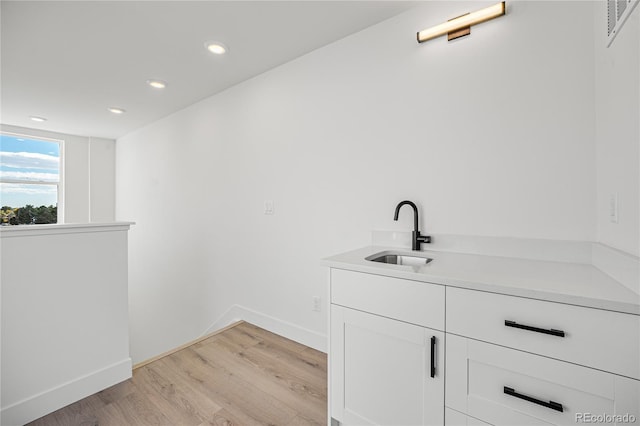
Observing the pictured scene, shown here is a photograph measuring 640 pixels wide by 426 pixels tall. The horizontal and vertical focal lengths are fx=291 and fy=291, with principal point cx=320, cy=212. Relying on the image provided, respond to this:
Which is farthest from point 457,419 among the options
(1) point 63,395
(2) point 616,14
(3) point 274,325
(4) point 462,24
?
(1) point 63,395

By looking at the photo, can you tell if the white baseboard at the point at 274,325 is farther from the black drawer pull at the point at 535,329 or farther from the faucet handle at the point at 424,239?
the black drawer pull at the point at 535,329

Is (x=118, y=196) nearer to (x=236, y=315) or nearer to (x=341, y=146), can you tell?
(x=236, y=315)

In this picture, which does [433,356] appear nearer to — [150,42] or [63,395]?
[63,395]

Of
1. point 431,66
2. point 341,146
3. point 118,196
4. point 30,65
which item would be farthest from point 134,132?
point 431,66

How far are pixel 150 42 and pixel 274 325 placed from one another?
2.54 meters

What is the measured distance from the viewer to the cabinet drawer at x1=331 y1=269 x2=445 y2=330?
118cm

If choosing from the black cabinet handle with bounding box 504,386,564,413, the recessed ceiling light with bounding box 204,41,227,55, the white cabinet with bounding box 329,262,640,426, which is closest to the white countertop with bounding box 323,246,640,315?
the white cabinet with bounding box 329,262,640,426

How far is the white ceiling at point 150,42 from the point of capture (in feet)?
6.13

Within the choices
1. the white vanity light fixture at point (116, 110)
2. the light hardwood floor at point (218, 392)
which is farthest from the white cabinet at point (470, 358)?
the white vanity light fixture at point (116, 110)

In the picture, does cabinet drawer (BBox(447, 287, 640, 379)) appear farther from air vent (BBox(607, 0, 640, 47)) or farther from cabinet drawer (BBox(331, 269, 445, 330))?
air vent (BBox(607, 0, 640, 47))

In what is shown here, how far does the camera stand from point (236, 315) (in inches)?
119

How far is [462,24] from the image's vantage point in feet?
5.41

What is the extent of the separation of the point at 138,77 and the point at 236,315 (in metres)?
2.56

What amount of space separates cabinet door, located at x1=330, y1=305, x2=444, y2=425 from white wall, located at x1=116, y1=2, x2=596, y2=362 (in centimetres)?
77
